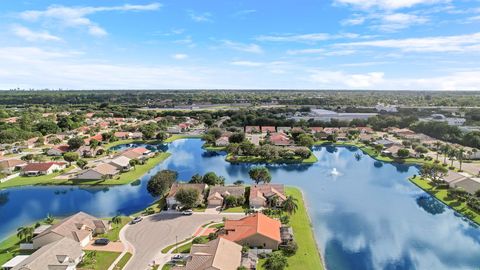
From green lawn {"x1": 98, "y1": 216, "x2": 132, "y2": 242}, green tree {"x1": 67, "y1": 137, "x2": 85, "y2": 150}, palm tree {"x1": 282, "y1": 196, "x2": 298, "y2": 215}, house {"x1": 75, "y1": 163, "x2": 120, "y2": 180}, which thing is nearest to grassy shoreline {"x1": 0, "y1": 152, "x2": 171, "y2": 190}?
house {"x1": 75, "y1": 163, "x2": 120, "y2": 180}

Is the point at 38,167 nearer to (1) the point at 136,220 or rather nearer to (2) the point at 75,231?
(1) the point at 136,220

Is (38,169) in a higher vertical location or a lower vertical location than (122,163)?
lower

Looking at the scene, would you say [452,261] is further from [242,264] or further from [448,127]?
[448,127]

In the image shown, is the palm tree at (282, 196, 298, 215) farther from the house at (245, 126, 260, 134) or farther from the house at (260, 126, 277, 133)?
the house at (245, 126, 260, 134)

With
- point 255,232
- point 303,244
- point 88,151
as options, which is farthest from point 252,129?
point 255,232

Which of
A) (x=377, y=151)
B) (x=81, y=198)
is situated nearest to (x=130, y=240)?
(x=81, y=198)

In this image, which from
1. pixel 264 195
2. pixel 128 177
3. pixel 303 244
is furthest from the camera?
pixel 128 177
